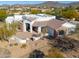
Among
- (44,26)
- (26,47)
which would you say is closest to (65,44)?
(26,47)

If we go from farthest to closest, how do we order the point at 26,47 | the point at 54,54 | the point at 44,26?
1. the point at 44,26
2. the point at 26,47
3. the point at 54,54

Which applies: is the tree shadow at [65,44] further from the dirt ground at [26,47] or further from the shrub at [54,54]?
the shrub at [54,54]

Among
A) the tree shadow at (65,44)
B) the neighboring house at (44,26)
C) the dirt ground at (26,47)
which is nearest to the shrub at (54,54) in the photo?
the dirt ground at (26,47)

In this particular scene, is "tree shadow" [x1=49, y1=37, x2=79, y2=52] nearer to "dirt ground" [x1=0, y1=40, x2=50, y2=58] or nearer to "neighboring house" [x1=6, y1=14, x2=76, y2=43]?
"dirt ground" [x1=0, y1=40, x2=50, y2=58]

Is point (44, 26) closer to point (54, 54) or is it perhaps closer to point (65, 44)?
point (65, 44)

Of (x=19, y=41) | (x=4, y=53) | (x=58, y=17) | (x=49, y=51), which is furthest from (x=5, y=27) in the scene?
(x=58, y=17)

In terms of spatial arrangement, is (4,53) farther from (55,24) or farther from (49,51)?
(55,24)

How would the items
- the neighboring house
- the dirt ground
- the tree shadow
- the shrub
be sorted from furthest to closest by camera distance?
the neighboring house → the tree shadow → the dirt ground → the shrub

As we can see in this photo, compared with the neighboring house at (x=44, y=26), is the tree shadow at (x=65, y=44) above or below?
below

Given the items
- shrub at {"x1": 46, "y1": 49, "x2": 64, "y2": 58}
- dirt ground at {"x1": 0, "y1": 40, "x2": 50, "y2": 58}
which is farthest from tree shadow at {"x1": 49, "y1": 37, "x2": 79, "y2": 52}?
shrub at {"x1": 46, "y1": 49, "x2": 64, "y2": 58}
